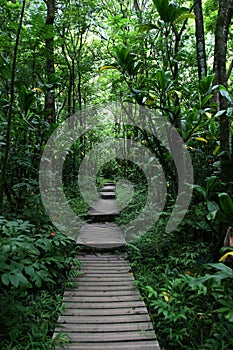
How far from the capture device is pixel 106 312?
2.48m

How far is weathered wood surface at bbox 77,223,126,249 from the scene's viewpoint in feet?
13.3

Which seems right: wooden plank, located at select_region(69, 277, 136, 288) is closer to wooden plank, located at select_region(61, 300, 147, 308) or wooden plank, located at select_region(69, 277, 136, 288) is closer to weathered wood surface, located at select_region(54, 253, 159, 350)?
weathered wood surface, located at select_region(54, 253, 159, 350)

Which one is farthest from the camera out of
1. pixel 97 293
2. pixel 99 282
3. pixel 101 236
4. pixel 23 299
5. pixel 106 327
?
pixel 101 236

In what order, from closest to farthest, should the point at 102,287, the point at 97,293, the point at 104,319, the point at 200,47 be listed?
the point at 104,319 → the point at 97,293 → the point at 102,287 → the point at 200,47

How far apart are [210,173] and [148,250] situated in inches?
57.0

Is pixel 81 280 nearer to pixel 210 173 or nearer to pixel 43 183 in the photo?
pixel 43 183

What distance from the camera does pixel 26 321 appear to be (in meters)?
2.27

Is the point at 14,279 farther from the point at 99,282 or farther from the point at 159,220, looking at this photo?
the point at 159,220

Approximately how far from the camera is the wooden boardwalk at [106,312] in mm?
2104

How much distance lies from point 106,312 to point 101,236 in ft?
6.79

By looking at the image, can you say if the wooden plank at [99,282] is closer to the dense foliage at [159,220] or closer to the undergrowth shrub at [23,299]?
the dense foliage at [159,220]

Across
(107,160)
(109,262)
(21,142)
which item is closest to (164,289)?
(109,262)

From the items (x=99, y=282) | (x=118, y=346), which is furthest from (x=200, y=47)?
(x=118, y=346)

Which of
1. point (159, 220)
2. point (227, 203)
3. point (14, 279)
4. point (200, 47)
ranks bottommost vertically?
point (159, 220)
